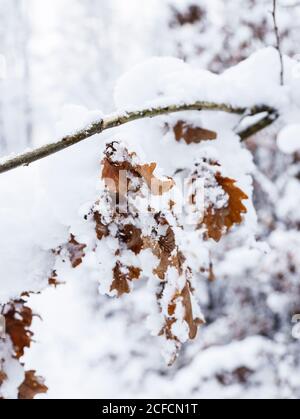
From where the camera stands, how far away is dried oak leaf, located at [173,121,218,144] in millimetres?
1355

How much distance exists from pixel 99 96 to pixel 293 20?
7.85 m

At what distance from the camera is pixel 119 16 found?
478 inches

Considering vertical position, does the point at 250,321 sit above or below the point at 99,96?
below

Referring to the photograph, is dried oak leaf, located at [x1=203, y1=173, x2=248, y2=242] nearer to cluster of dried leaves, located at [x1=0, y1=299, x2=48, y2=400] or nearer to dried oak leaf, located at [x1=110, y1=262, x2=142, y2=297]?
dried oak leaf, located at [x1=110, y1=262, x2=142, y2=297]

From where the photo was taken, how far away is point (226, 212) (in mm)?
1186

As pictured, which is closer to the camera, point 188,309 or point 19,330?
point 188,309

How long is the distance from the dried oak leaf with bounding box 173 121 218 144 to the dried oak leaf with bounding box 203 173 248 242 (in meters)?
0.21

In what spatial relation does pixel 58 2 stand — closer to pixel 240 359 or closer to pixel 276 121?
pixel 240 359

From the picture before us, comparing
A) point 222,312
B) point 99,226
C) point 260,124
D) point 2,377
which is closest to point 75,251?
point 99,226

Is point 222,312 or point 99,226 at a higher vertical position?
point 222,312

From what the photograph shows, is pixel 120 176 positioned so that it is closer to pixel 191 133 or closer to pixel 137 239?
pixel 137 239

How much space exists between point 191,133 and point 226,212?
0.32 metres

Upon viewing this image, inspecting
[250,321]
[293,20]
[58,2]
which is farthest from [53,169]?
[58,2]

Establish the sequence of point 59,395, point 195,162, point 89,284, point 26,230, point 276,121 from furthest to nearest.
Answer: point 89,284, point 59,395, point 276,121, point 195,162, point 26,230
